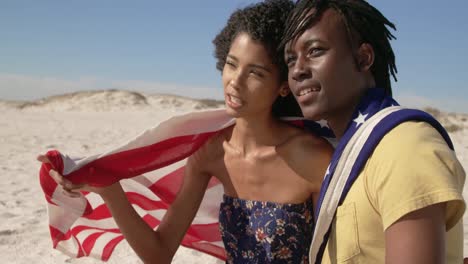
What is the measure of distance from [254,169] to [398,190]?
1.18 metres

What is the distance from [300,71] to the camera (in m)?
1.64

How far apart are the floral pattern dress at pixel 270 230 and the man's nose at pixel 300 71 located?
2.49 feet

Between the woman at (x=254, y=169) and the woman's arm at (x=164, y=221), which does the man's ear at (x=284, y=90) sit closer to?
the woman at (x=254, y=169)

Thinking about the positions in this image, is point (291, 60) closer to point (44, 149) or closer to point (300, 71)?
point (300, 71)

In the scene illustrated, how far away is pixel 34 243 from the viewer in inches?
177

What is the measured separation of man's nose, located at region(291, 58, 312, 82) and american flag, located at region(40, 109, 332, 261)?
2.28 feet

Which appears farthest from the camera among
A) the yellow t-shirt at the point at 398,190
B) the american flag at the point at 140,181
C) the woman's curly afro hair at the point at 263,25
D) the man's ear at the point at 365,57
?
the american flag at the point at 140,181

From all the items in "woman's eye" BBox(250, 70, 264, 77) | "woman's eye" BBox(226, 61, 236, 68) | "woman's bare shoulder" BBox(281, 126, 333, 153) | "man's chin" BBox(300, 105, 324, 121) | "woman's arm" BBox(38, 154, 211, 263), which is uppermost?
"woman's eye" BBox(226, 61, 236, 68)

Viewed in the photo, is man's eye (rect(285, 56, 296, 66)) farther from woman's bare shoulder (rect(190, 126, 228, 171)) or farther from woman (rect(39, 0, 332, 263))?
woman's bare shoulder (rect(190, 126, 228, 171))

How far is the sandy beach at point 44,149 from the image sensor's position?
437 centimetres

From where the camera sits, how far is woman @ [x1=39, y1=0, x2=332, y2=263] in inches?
84.8

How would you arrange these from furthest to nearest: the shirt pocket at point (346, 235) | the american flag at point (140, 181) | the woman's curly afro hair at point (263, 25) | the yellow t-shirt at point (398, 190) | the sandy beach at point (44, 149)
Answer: the sandy beach at point (44, 149)
the american flag at point (140, 181)
the woman's curly afro hair at point (263, 25)
the shirt pocket at point (346, 235)
the yellow t-shirt at point (398, 190)

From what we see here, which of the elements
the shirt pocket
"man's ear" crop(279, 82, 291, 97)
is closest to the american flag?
"man's ear" crop(279, 82, 291, 97)

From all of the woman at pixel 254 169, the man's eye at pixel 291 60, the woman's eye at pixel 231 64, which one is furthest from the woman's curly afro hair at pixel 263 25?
the man's eye at pixel 291 60
